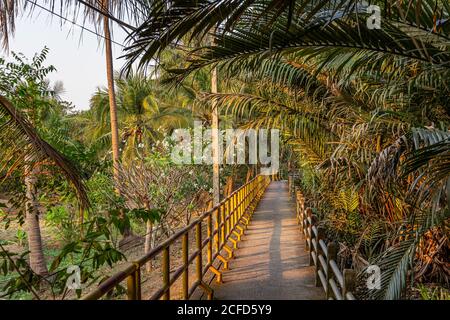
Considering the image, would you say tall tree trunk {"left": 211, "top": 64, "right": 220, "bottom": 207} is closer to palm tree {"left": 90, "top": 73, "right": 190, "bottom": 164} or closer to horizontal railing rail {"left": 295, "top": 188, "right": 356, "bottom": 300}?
horizontal railing rail {"left": 295, "top": 188, "right": 356, "bottom": 300}

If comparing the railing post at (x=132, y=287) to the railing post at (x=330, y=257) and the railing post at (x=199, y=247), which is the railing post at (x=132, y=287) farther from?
the railing post at (x=330, y=257)

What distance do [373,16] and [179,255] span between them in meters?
11.1

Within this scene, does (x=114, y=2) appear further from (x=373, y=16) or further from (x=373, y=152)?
(x=373, y=152)

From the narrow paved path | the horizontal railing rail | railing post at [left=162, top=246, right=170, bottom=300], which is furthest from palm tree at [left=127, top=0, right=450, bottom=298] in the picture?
railing post at [left=162, top=246, right=170, bottom=300]

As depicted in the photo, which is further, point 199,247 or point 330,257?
point 199,247

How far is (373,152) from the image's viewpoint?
19.5 feet

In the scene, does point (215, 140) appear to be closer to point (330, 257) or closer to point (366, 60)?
point (330, 257)

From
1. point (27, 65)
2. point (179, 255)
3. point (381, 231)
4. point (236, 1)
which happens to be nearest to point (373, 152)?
point (381, 231)

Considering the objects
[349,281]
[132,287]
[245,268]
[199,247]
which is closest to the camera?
[132,287]

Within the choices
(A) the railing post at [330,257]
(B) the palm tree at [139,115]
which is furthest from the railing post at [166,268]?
(B) the palm tree at [139,115]

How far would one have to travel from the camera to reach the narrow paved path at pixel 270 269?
234 inches

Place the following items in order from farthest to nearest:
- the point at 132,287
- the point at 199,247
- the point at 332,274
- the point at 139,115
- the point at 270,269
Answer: the point at 139,115, the point at 270,269, the point at 199,247, the point at 332,274, the point at 132,287

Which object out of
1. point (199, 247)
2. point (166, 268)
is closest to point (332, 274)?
point (199, 247)

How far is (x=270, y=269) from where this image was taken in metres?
7.28
